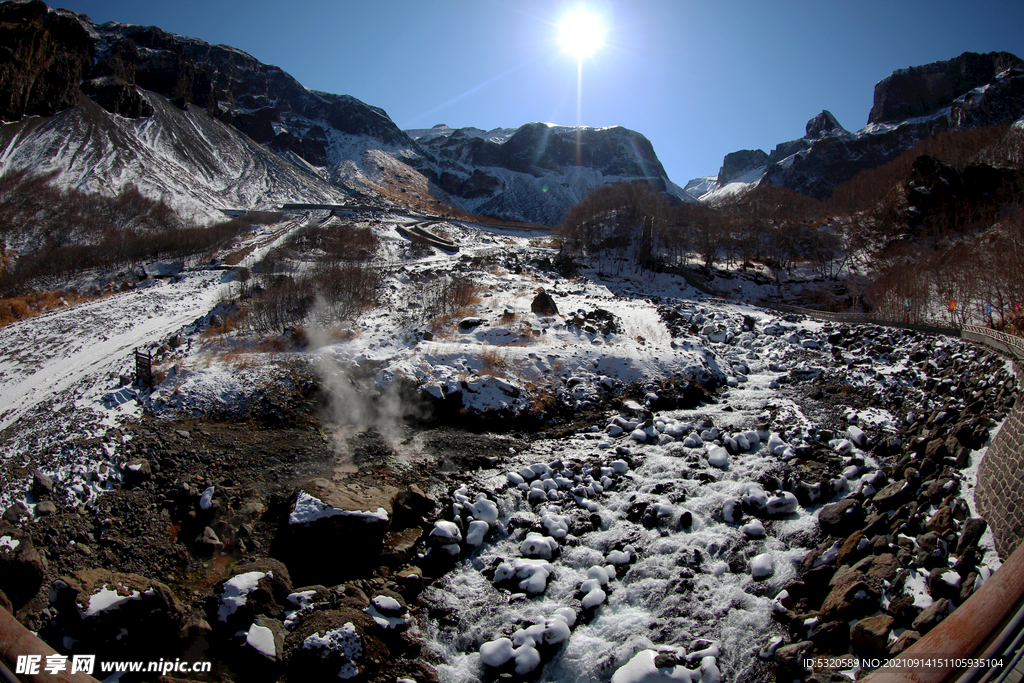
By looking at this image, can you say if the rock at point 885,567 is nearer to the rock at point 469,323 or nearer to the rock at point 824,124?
the rock at point 469,323

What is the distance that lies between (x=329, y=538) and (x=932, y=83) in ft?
695

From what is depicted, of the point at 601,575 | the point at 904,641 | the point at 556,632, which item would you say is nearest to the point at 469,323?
the point at 601,575

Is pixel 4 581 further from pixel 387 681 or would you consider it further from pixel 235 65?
pixel 235 65

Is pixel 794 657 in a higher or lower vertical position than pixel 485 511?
lower

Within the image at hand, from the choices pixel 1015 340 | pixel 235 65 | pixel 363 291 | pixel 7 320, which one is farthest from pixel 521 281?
pixel 235 65

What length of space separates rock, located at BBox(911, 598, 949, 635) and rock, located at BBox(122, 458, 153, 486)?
13504mm

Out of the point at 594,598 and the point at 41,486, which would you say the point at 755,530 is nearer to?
the point at 594,598

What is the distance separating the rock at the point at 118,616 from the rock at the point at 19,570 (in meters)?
0.45

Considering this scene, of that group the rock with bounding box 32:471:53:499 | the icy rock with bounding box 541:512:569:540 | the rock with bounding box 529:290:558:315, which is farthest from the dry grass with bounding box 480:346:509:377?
the rock with bounding box 32:471:53:499

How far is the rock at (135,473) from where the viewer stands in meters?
9.22

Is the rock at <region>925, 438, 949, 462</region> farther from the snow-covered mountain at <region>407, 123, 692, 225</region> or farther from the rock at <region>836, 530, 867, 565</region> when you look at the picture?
the snow-covered mountain at <region>407, 123, 692, 225</region>

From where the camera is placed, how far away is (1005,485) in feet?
19.7

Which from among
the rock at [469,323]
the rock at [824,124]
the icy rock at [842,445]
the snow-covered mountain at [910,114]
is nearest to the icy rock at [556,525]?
the icy rock at [842,445]

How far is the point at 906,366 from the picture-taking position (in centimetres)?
1502
